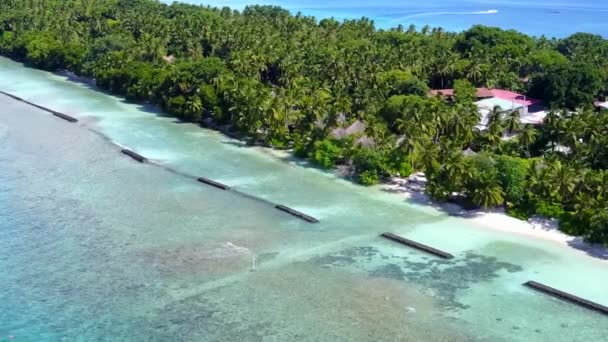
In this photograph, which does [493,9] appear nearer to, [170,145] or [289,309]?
[170,145]

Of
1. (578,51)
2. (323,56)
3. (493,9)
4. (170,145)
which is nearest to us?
(170,145)

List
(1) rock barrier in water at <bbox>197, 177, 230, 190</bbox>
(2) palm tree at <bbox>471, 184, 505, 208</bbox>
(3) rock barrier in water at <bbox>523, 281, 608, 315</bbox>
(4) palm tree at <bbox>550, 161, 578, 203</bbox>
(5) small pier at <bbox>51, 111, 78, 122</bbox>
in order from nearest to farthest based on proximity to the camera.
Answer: (3) rock barrier in water at <bbox>523, 281, 608, 315</bbox>, (4) palm tree at <bbox>550, 161, 578, 203</bbox>, (2) palm tree at <bbox>471, 184, 505, 208</bbox>, (1) rock barrier in water at <bbox>197, 177, 230, 190</bbox>, (5) small pier at <bbox>51, 111, 78, 122</bbox>

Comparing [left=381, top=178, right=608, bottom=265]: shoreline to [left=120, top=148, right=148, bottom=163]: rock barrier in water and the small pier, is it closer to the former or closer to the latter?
[left=120, top=148, right=148, bottom=163]: rock barrier in water

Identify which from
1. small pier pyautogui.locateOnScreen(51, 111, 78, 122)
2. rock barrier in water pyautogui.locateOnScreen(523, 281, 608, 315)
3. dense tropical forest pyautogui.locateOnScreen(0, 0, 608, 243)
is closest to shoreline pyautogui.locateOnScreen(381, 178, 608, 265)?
dense tropical forest pyautogui.locateOnScreen(0, 0, 608, 243)

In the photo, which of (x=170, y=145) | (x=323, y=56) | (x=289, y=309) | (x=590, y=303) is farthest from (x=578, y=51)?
(x=289, y=309)

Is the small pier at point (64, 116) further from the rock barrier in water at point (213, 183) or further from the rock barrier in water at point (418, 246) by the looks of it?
the rock barrier in water at point (418, 246)

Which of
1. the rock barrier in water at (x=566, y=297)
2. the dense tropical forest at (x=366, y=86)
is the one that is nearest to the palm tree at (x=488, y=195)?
the dense tropical forest at (x=366, y=86)

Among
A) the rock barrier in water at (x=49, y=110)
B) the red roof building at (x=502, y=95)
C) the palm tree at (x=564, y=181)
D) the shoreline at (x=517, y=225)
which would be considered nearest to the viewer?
the shoreline at (x=517, y=225)
